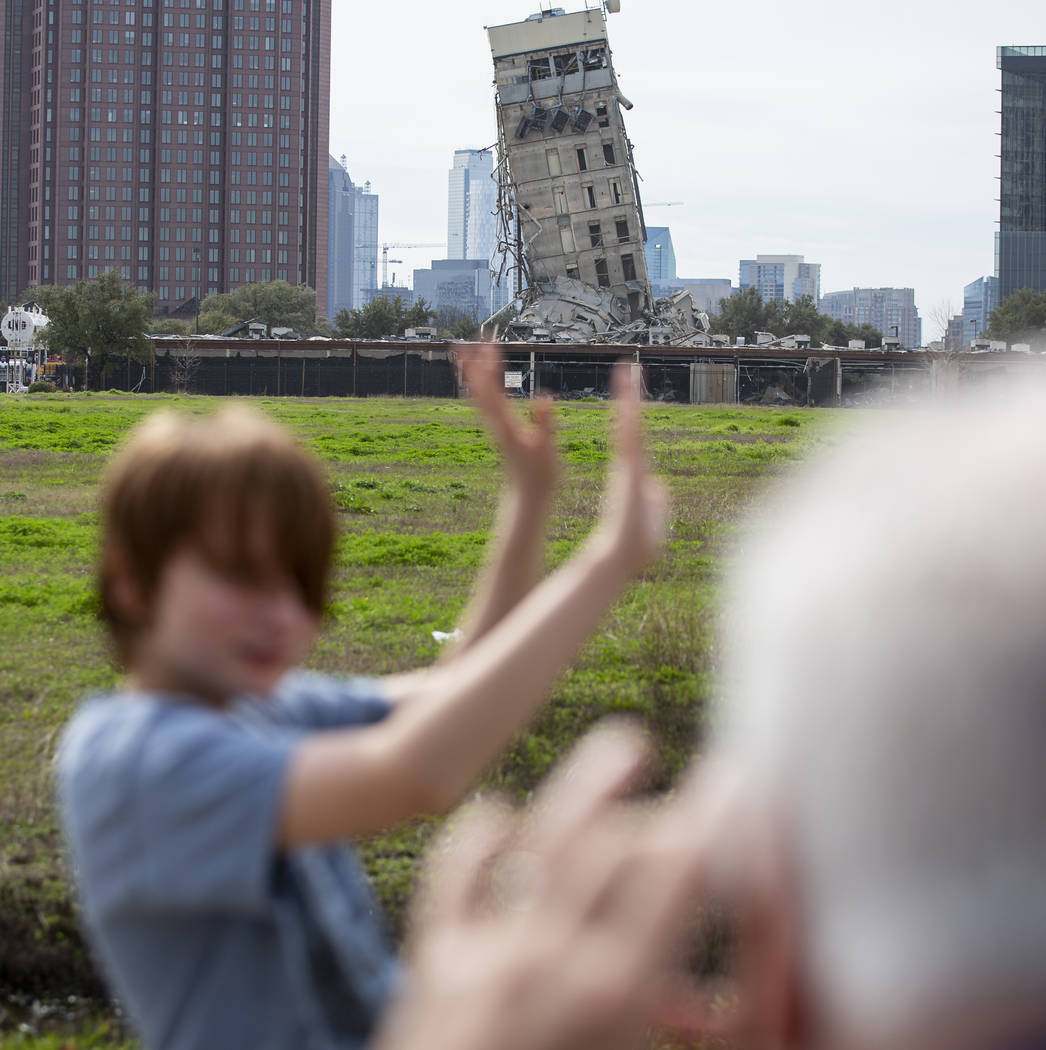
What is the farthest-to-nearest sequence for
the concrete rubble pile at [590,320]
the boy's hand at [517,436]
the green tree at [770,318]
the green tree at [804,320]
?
the green tree at [770,318] < the green tree at [804,320] < the concrete rubble pile at [590,320] < the boy's hand at [517,436]

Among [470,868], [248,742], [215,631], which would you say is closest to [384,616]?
[215,631]

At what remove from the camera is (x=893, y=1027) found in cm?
102

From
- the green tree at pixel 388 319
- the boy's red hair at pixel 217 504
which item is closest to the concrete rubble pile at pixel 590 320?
the green tree at pixel 388 319

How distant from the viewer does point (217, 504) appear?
1.70 metres

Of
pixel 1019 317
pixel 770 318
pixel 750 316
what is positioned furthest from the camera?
pixel 750 316

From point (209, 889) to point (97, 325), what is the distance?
83779mm

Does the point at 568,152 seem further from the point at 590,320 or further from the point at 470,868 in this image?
the point at 470,868

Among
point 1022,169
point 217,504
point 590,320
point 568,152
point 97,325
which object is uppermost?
point 1022,169

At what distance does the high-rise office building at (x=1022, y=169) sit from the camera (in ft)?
564

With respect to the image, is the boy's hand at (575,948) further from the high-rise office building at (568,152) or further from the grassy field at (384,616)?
the high-rise office building at (568,152)

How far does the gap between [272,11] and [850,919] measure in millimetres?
196563

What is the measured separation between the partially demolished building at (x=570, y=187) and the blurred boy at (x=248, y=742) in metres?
85.6

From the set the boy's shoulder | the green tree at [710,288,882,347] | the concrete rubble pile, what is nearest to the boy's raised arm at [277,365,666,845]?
the boy's shoulder

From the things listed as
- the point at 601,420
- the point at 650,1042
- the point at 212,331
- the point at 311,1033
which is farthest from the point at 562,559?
the point at 212,331
